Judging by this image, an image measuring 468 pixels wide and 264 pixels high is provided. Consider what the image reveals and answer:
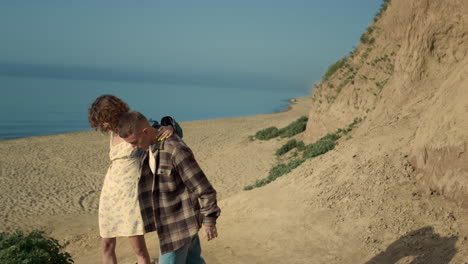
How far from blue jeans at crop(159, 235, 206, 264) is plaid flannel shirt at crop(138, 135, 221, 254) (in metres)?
0.06

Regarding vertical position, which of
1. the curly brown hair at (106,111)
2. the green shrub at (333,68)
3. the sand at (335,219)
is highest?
the green shrub at (333,68)

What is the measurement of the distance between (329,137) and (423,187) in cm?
681

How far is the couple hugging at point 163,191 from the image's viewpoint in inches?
111

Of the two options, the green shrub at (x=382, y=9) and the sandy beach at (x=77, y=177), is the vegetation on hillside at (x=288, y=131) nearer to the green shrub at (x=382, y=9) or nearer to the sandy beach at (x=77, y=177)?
the sandy beach at (x=77, y=177)

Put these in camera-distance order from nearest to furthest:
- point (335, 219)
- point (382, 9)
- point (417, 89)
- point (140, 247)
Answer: point (140, 247) < point (335, 219) < point (417, 89) < point (382, 9)

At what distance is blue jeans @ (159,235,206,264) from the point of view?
9.60 feet

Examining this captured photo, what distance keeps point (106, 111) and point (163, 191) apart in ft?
2.63

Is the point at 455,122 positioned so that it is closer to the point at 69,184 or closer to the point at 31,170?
the point at 69,184

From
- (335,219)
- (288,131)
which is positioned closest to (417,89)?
(335,219)

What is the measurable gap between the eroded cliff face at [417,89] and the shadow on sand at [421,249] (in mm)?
530

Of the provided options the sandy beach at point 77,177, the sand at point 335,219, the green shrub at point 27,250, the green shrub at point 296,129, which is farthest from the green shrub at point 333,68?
the green shrub at point 27,250

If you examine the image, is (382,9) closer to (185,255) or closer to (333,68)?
(333,68)

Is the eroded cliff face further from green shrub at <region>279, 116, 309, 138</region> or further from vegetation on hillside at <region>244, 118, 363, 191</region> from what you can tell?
green shrub at <region>279, 116, 309, 138</region>

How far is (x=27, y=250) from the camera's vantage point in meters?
4.10
